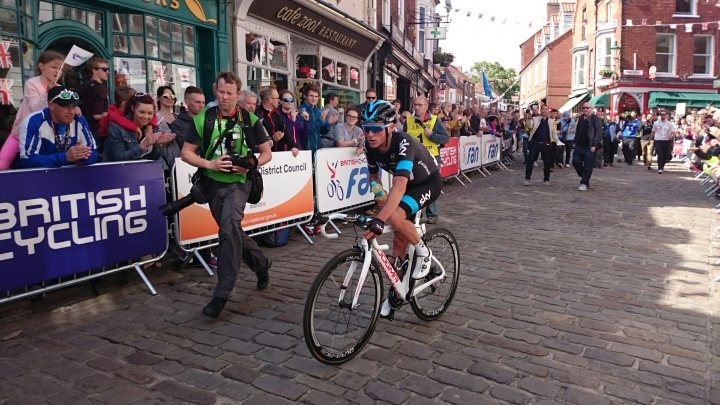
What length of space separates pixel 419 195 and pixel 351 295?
1.06 m

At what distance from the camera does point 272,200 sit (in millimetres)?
6996

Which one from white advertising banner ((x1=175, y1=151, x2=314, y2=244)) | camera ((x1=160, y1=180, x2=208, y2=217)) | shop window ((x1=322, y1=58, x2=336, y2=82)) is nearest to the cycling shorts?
camera ((x1=160, y1=180, x2=208, y2=217))

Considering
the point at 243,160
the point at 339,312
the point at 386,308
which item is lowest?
the point at 386,308

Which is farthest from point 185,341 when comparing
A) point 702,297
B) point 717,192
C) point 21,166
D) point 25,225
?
point 717,192

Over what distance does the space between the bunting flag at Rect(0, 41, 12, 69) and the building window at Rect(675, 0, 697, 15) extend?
36080mm

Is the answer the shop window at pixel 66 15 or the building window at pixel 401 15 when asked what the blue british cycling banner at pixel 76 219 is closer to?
the shop window at pixel 66 15

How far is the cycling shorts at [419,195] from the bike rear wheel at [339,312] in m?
0.63

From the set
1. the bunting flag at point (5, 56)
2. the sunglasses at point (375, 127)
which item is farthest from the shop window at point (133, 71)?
the sunglasses at point (375, 127)

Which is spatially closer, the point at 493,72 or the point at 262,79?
the point at 262,79

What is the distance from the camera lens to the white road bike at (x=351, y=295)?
3.52 meters

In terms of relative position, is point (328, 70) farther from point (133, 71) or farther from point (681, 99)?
point (681, 99)

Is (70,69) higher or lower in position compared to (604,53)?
lower

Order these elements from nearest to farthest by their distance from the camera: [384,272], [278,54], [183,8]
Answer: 1. [384,272]
2. [183,8]
3. [278,54]

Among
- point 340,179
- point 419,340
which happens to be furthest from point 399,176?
point 340,179
